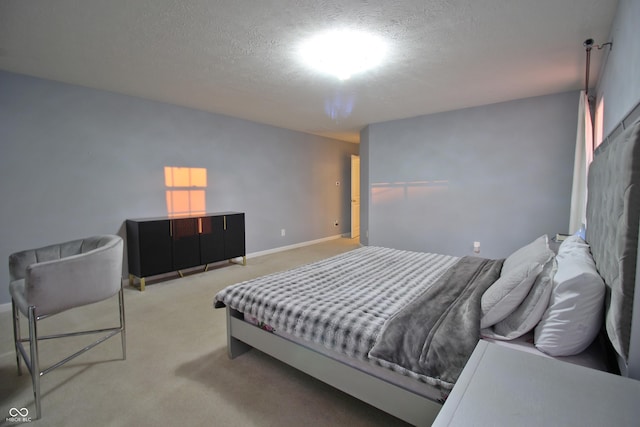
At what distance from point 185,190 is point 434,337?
3.99 m

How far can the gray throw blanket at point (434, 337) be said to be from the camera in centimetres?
131

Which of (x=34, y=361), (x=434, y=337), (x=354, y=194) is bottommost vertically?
(x=34, y=361)

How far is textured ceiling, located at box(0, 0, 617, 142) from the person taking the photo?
76.5 inches

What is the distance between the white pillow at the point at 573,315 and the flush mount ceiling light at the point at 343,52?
2.05m

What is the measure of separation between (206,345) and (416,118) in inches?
170

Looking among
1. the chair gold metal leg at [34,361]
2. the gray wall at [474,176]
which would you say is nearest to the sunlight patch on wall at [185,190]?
the chair gold metal leg at [34,361]

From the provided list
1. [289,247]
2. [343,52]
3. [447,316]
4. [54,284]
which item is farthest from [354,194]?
[54,284]

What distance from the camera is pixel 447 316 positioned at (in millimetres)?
1557

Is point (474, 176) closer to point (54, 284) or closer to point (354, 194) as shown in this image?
point (354, 194)

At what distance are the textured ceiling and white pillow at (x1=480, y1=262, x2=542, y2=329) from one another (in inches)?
66.0

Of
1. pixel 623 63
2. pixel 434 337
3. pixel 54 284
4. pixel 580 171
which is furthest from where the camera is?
pixel 580 171

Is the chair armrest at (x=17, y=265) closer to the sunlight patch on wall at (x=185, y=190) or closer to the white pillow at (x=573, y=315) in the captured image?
the sunlight patch on wall at (x=185, y=190)

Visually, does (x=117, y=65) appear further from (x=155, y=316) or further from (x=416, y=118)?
(x=416, y=118)

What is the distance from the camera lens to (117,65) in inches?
109
